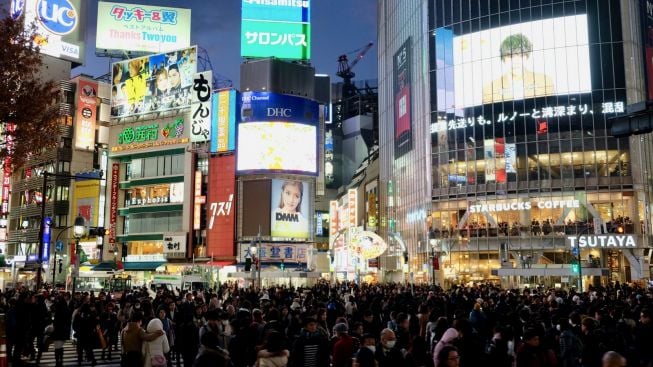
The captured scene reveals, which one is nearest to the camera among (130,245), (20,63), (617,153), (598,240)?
(20,63)

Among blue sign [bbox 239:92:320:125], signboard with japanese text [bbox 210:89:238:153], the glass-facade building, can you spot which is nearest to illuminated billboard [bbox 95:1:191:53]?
signboard with japanese text [bbox 210:89:238:153]

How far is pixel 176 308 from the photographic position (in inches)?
742

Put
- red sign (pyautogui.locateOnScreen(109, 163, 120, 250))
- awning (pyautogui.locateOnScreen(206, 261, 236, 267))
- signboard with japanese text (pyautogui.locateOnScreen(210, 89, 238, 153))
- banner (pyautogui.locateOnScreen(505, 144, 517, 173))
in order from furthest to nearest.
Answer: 1. red sign (pyautogui.locateOnScreen(109, 163, 120, 250))
2. signboard with japanese text (pyautogui.locateOnScreen(210, 89, 238, 153))
3. awning (pyautogui.locateOnScreen(206, 261, 236, 267))
4. banner (pyautogui.locateOnScreen(505, 144, 517, 173))

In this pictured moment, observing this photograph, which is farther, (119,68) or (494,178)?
(119,68)

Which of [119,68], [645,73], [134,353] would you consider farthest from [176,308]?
[119,68]

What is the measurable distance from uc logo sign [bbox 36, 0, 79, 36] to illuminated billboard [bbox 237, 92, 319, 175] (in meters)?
34.8

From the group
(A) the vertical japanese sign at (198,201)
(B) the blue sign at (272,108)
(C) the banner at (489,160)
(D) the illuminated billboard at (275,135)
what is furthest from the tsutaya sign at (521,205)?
(A) the vertical japanese sign at (198,201)

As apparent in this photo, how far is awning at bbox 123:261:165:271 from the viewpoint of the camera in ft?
231

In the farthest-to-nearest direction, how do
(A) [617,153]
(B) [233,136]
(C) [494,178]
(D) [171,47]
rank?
1. (D) [171,47]
2. (B) [233,136]
3. (C) [494,178]
4. (A) [617,153]

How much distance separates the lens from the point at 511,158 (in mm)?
59906

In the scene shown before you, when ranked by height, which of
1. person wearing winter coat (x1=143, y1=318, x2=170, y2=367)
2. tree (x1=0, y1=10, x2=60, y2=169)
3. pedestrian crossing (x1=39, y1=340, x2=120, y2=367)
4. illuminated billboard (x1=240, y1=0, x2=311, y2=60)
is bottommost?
pedestrian crossing (x1=39, y1=340, x2=120, y2=367)

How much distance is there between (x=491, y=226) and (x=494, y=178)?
14.8 feet

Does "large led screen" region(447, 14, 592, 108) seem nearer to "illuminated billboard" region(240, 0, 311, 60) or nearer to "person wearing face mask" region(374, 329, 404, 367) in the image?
"illuminated billboard" region(240, 0, 311, 60)

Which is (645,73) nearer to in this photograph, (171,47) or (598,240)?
(598,240)
